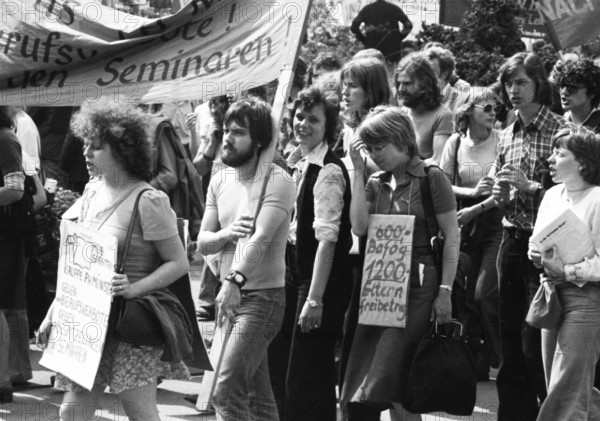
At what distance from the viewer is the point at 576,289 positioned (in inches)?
243

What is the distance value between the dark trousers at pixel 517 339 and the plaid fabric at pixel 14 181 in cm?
Answer: 300

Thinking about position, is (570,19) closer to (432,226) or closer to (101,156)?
(432,226)

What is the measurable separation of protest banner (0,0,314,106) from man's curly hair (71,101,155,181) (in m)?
0.57

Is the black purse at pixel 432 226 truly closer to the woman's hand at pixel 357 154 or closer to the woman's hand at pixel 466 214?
the woman's hand at pixel 357 154

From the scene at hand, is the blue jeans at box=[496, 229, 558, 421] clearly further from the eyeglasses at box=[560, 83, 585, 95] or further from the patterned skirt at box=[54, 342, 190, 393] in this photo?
the patterned skirt at box=[54, 342, 190, 393]

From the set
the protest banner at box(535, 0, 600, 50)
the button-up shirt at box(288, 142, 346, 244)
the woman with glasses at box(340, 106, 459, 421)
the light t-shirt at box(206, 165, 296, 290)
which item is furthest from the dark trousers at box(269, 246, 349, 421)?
the protest banner at box(535, 0, 600, 50)

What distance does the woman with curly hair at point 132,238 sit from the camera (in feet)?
18.3

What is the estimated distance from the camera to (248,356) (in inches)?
237

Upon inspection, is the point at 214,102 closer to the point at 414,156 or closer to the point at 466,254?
the point at 466,254

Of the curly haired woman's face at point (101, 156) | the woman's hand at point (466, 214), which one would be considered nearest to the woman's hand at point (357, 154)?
the curly haired woman's face at point (101, 156)

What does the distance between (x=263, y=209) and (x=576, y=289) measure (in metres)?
1.56

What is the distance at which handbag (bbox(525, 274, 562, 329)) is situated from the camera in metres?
6.12

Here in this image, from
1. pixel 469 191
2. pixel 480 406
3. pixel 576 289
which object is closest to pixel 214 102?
pixel 469 191

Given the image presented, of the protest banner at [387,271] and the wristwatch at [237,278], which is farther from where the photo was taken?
the protest banner at [387,271]
